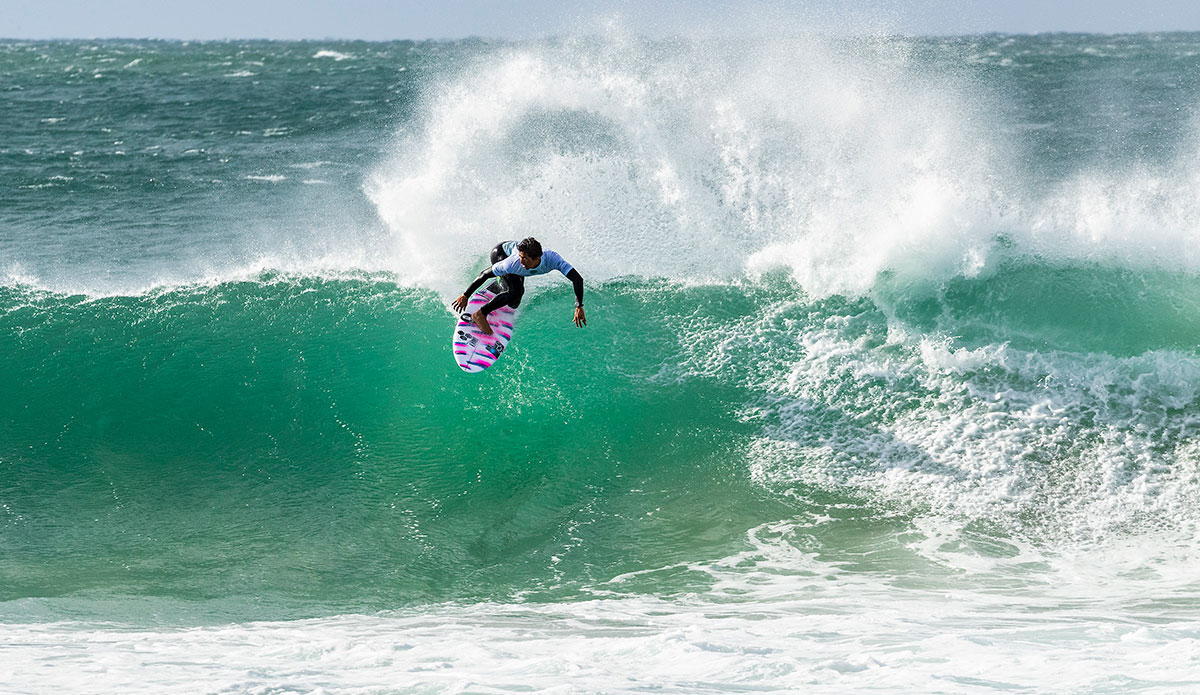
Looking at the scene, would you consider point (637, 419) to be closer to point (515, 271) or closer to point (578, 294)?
point (578, 294)

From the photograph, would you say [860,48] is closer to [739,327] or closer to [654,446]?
[739,327]

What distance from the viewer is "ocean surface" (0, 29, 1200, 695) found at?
19.8ft

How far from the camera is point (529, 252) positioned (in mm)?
8289

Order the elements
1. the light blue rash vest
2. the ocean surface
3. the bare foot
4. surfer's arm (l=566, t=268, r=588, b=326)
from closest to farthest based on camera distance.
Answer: the ocean surface
surfer's arm (l=566, t=268, r=588, b=326)
the light blue rash vest
the bare foot

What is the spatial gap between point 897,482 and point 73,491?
6877mm

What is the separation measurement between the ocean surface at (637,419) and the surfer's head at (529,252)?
5.87 ft

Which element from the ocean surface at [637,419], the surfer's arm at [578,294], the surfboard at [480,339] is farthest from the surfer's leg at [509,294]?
the ocean surface at [637,419]

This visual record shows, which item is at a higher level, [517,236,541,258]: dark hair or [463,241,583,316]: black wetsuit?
[517,236,541,258]: dark hair

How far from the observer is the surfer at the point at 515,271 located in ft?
27.1

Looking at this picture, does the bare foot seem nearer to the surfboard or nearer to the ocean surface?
the surfboard

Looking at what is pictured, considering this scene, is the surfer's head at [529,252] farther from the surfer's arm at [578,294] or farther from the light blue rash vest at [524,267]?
the surfer's arm at [578,294]

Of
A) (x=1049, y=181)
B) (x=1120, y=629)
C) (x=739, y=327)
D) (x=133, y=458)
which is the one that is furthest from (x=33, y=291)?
(x=1049, y=181)

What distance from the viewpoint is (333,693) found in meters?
5.07

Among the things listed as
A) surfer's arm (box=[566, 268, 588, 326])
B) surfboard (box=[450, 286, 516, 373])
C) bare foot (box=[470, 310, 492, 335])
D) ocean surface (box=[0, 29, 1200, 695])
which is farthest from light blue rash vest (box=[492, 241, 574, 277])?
ocean surface (box=[0, 29, 1200, 695])
